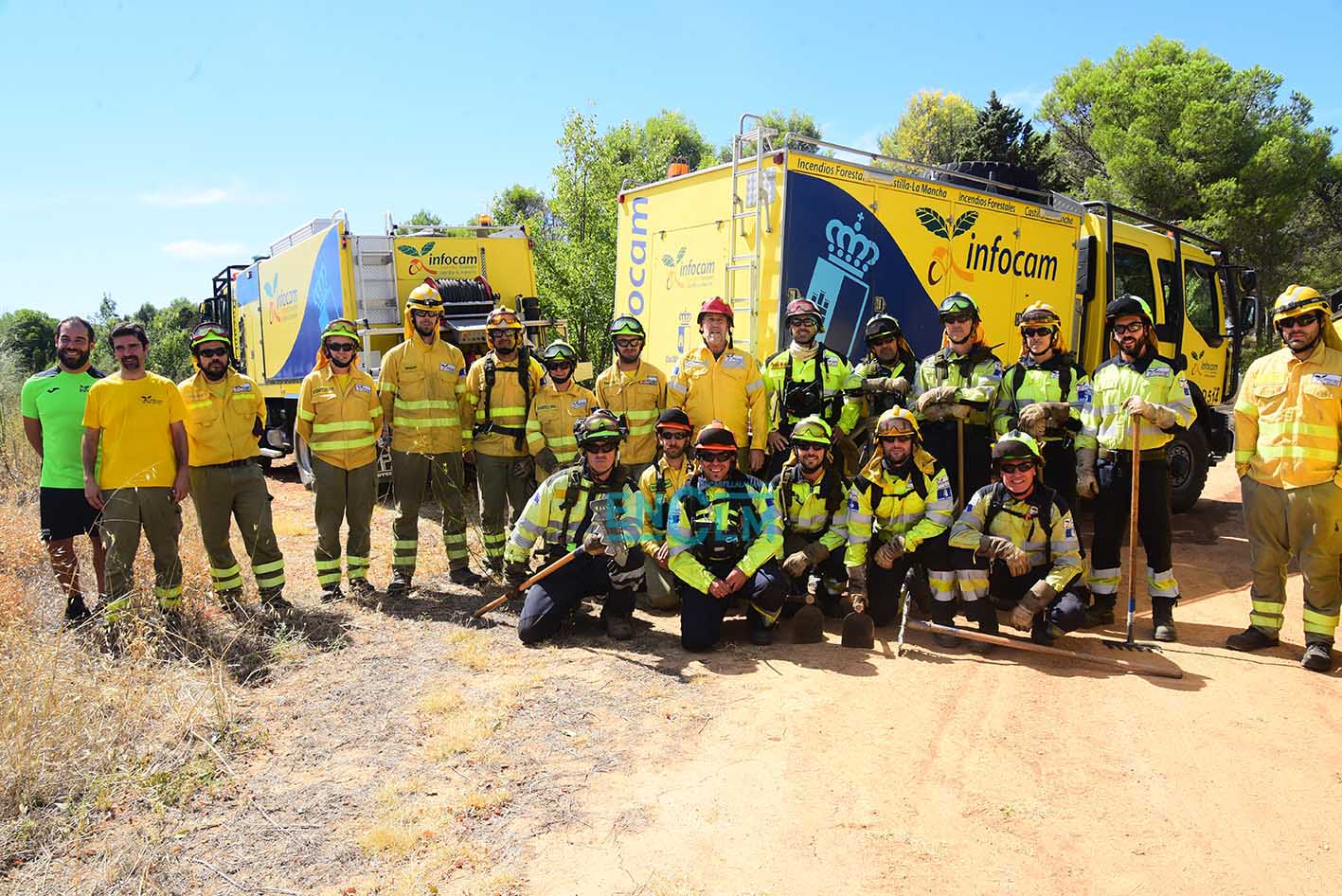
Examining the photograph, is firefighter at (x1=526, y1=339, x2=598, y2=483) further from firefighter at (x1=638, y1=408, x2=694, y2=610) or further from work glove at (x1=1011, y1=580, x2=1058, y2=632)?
work glove at (x1=1011, y1=580, x2=1058, y2=632)

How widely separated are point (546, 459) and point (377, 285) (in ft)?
18.8

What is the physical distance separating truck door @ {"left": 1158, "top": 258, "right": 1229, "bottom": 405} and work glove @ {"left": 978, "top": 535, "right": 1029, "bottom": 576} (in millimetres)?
5543

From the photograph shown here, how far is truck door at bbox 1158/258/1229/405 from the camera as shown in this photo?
9.53 meters

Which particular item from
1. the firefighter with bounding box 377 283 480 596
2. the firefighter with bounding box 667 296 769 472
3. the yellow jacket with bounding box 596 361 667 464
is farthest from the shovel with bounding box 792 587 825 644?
the firefighter with bounding box 377 283 480 596

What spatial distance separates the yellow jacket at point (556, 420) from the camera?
6492 millimetres

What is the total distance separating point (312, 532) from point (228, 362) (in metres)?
3.97

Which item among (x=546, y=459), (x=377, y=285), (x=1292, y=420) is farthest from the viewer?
(x=377, y=285)

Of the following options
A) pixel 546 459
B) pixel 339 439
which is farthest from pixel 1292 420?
pixel 339 439

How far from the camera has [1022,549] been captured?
17.6ft

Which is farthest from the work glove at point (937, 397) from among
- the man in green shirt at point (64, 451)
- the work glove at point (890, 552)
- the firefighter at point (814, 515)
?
the man in green shirt at point (64, 451)

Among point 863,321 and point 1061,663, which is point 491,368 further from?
point 1061,663

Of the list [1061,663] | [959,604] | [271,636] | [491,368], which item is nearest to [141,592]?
[271,636]

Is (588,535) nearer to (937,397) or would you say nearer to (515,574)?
(515,574)

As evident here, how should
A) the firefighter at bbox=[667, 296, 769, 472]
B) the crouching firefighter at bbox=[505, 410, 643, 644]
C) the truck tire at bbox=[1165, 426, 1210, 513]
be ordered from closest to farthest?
the crouching firefighter at bbox=[505, 410, 643, 644] < the firefighter at bbox=[667, 296, 769, 472] < the truck tire at bbox=[1165, 426, 1210, 513]
